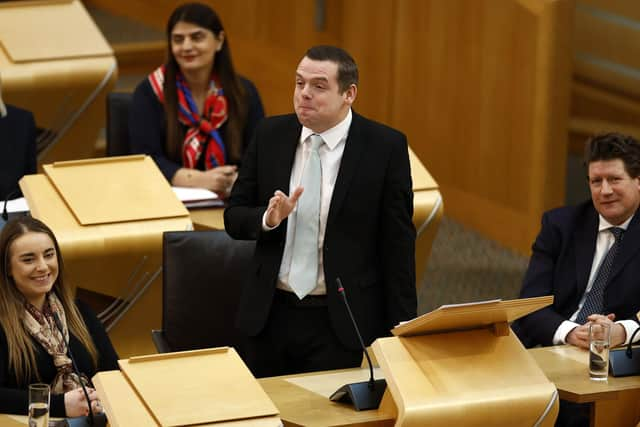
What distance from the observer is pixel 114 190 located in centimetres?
462

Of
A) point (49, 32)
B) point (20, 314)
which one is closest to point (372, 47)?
point (49, 32)

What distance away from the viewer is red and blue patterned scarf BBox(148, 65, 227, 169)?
5.29 metres

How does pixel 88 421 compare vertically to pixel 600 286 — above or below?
below

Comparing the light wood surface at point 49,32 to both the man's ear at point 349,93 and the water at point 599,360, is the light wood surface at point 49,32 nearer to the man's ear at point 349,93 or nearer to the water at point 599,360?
the man's ear at point 349,93

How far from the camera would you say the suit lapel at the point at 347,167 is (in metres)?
3.69

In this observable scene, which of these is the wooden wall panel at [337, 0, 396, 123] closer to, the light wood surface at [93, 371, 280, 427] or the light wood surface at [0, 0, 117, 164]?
the light wood surface at [0, 0, 117, 164]

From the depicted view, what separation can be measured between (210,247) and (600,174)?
1218 mm

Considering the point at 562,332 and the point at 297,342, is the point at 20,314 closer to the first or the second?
the point at 297,342

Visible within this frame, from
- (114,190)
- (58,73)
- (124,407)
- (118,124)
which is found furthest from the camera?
(58,73)

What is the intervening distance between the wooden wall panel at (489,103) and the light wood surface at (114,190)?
2.44 m

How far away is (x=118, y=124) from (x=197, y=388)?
2476 millimetres

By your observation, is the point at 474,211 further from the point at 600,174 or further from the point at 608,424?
the point at 608,424

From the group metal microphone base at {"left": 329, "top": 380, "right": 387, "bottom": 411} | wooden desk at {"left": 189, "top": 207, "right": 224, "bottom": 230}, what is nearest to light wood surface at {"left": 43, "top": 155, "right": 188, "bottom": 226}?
wooden desk at {"left": 189, "top": 207, "right": 224, "bottom": 230}

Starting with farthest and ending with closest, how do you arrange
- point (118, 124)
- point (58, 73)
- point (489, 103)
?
point (489, 103) → point (58, 73) → point (118, 124)
